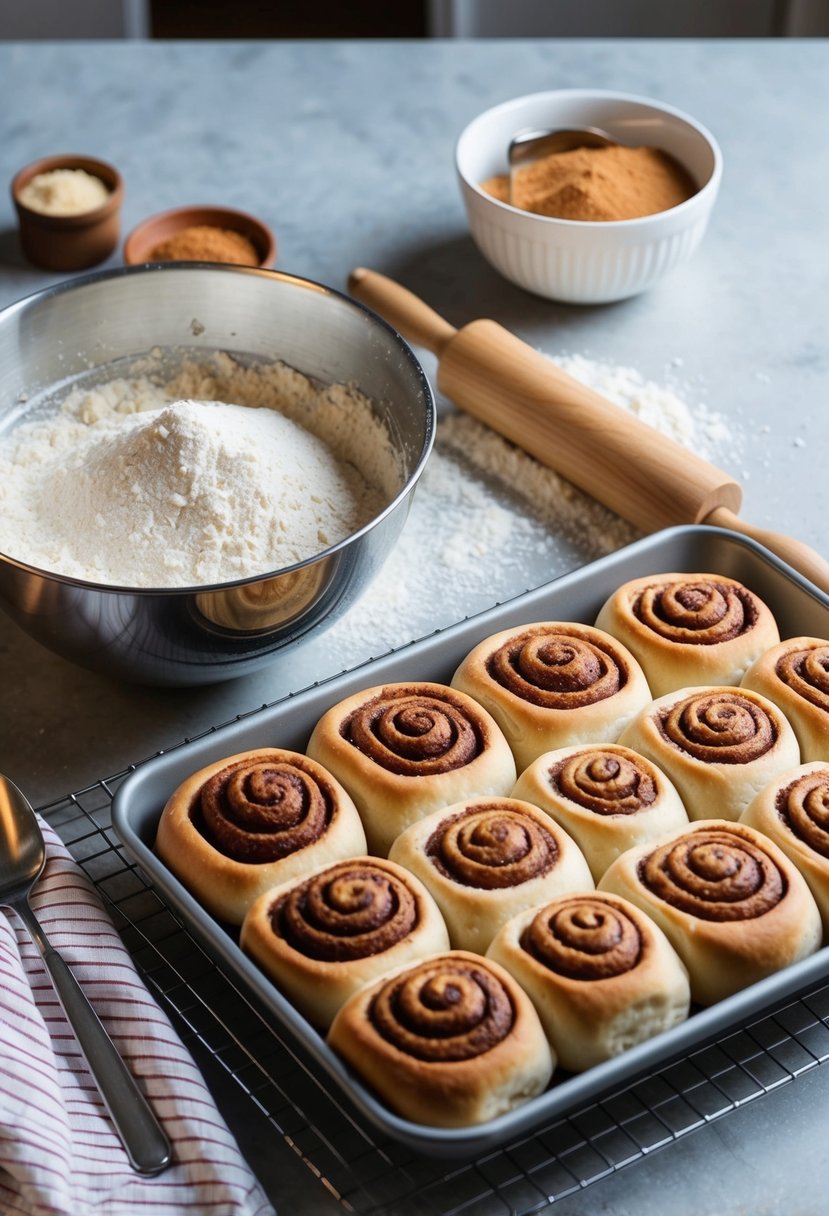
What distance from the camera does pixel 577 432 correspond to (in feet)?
4.77

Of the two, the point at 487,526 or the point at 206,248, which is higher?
the point at 206,248

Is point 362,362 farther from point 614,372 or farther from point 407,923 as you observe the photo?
point 407,923

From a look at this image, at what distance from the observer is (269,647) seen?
118 centimetres

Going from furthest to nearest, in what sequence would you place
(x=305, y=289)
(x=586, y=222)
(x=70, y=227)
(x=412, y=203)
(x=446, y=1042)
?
(x=412, y=203)
(x=70, y=227)
(x=586, y=222)
(x=305, y=289)
(x=446, y=1042)

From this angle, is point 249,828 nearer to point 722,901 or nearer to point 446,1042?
point 446,1042

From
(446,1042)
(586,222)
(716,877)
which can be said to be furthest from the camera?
(586,222)

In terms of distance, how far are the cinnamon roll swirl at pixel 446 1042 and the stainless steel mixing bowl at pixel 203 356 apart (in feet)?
1.13

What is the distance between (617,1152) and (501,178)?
1.26m

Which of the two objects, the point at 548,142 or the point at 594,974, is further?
the point at 548,142

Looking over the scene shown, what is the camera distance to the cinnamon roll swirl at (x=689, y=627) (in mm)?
1148

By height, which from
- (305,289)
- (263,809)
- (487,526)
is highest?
(305,289)

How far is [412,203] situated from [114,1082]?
1368 millimetres

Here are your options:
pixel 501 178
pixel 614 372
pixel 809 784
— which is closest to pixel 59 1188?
pixel 809 784

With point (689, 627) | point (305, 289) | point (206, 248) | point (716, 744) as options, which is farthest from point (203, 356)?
point (716, 744)
